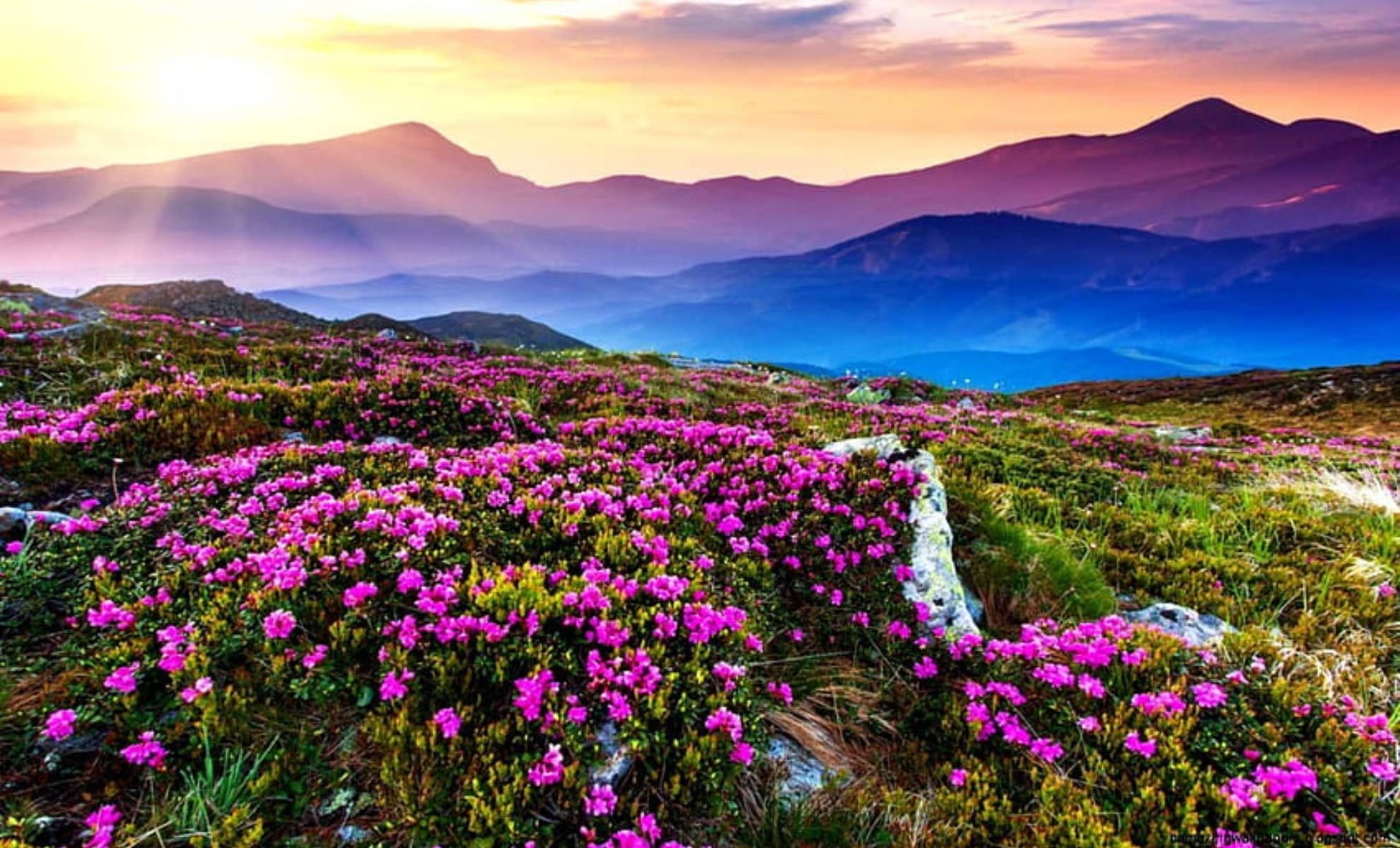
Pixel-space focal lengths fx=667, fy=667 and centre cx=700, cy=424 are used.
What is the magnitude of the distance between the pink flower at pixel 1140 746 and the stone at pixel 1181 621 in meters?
2.50

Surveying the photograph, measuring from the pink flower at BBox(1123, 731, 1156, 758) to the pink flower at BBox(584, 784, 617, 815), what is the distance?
129 inches

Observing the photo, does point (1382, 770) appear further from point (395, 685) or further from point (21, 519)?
point (21, 519)

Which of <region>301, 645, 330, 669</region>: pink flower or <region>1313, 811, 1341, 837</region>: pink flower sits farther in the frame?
<region>301, 645, 330, 669</region>: pink flower

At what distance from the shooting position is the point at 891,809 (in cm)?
400

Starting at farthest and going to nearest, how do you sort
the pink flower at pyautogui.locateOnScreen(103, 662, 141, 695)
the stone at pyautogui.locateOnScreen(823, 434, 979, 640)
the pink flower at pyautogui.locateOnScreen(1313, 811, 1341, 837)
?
the stone at pyautogui.locateOnScreen(823, 434, 979, 640)
the pink flower at pyautogui.locateOnScreen(103, 662, 141, 695)
the pink flower at pyautogui.locateOnScreen(1313, 811, 1341, 837)

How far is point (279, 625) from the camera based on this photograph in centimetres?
414

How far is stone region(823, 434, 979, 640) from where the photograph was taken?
5750 mm

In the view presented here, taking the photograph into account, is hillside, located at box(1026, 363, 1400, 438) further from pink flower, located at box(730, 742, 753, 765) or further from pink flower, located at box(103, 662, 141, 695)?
pink flower, located at box(103, 662, 141, 695)

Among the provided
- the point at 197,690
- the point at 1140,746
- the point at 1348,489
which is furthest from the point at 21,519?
Result: the point at 1348,489

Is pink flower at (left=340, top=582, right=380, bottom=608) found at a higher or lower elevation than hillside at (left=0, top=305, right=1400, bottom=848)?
higher

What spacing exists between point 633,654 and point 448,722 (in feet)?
3.53

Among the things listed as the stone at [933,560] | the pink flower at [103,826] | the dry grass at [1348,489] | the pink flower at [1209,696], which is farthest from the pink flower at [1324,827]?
the dry grass at [1348,489]

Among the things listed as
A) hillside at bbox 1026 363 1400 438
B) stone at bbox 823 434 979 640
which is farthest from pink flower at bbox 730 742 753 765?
hillside at bbox 1026 363 1400 438

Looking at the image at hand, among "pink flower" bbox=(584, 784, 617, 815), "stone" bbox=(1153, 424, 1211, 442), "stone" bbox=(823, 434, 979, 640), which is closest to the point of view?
"pink flower" bbox=(584, 784, 617, 815)
